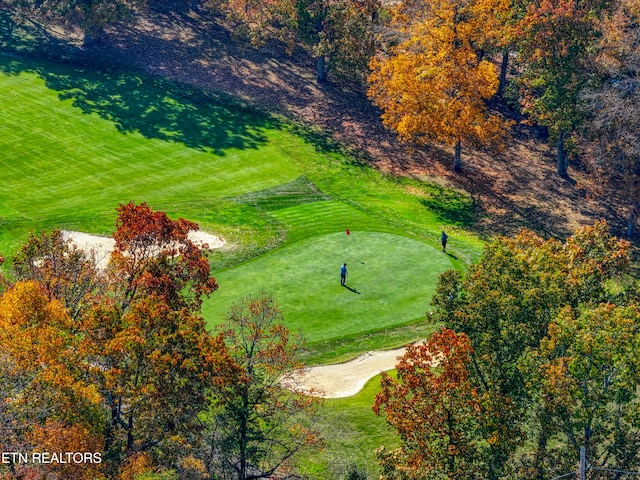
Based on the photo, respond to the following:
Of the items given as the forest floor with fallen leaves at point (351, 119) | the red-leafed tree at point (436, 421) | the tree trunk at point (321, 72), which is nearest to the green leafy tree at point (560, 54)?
the forest floor with fallen leaves at point (351, 119)

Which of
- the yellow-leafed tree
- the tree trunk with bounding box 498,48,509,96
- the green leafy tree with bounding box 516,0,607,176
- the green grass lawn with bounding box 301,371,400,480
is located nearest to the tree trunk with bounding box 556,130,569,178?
the green leafy tree with bounding box 516,0,607,176

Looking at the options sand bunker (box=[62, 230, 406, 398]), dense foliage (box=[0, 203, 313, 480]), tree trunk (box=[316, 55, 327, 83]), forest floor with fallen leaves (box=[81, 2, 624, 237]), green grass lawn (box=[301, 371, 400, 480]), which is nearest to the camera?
dense foliage (box=[0, 203, 313, 480])

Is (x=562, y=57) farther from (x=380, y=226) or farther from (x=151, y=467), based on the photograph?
(x=151, y=467)

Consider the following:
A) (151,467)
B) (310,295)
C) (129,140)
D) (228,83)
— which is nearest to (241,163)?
(129,140)

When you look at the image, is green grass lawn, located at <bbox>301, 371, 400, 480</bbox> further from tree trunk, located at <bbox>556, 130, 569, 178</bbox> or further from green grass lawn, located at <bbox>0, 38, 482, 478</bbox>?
tree trunk, located at <bbox>556, 130, 569, 178</bbox>

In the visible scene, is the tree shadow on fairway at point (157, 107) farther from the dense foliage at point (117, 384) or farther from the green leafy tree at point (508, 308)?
the dense foliage at point (117, 384)

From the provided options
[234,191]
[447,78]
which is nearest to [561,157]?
[447,78]
